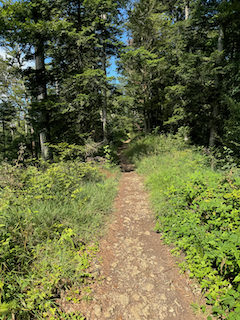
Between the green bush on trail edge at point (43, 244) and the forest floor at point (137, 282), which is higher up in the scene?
the green bush on trail edge at point (43, 244)

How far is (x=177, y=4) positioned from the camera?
15.2 meters

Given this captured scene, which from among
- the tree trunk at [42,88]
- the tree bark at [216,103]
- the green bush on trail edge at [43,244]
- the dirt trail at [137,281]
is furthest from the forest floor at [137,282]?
the tree bark at [216,103]

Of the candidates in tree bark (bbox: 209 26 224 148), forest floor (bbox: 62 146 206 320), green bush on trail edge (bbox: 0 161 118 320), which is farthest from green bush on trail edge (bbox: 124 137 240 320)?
tree bark (bbox: 209 26 224 148)

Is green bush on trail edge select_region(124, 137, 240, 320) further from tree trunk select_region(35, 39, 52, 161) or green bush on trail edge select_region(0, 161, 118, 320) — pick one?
tree trunk select_region(35, 39, 52, 161)

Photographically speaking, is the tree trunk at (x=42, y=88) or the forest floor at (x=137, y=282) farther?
the tree trunk at (x=42, y=88)

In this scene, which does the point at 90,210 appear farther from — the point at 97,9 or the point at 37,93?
the point at 97,9

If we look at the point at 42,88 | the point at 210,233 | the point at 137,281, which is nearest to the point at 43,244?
the point at 137,281

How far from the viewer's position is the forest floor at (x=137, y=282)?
240 centimetres

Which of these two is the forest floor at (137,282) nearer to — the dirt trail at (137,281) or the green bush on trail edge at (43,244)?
the dirt trail at (137,281)

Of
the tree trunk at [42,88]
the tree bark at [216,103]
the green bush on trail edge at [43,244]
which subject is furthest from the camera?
the tree bark at [216,103]

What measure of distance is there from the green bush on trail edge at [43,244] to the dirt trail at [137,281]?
317 mm

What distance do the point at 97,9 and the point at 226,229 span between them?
32.5 feet

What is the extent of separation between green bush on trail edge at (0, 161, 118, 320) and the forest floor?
0.28m

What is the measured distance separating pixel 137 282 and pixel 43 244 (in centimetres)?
182
